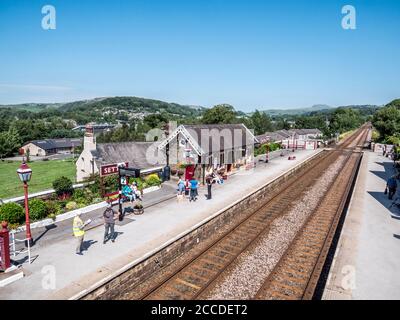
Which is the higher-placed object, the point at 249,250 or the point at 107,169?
the point at 107,169

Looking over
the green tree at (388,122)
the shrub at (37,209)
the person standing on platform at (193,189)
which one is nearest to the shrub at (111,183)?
the shrub at (37,209)

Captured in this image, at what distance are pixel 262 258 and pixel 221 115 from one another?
5849 centimetres

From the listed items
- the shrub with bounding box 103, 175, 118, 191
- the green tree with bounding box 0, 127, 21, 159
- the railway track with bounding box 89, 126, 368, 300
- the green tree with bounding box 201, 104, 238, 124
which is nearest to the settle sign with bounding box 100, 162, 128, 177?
the shrub with bounding box 103, 175, 118, 191

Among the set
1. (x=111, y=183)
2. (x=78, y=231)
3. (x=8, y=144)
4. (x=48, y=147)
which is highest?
(x=8, y=144)

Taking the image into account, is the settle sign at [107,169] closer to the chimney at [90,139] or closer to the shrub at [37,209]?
the shrub at [37,209]

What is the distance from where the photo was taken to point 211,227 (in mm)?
14664

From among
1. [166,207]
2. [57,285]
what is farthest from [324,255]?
[57,285]

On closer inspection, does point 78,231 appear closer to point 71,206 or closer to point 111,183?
point 71,206

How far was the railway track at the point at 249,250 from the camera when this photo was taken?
380 inches

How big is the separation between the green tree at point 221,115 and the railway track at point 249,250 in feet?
161

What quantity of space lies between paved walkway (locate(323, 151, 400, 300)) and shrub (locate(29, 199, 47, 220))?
40.3 feet

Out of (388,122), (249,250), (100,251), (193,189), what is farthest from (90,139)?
(388,122)

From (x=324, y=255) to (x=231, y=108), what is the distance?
206 ft

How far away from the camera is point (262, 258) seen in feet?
39.1
